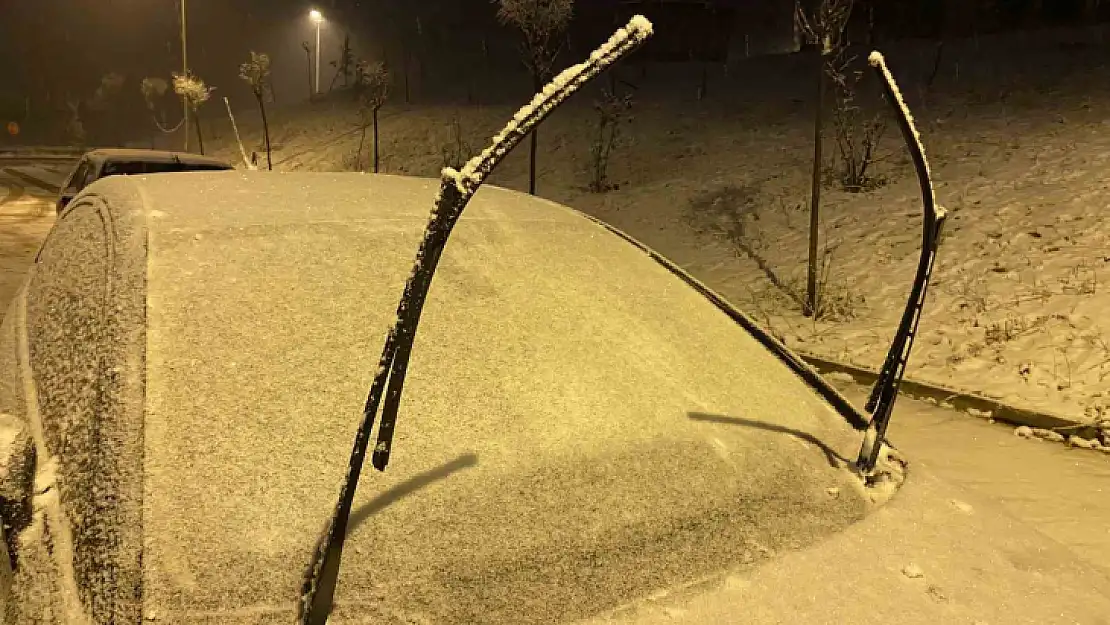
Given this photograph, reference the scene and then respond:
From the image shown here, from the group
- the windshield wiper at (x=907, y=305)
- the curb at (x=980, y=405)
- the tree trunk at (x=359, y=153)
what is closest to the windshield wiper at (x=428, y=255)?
the windshield wiper at (x=907, y=305)

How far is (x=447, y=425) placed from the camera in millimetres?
1388

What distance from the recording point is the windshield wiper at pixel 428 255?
104 cm

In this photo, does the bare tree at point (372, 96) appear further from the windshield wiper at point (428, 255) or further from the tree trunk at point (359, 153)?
the windshield wiper at point (428, 255)

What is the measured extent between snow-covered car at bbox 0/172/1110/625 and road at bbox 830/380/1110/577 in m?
1.70

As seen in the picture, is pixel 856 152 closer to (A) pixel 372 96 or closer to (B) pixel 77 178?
(B) pixel 77 178

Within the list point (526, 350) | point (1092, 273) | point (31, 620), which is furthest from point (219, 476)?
point (1092, 273)

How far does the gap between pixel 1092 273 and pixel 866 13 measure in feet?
61.9

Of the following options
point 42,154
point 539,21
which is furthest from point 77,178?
point 42,154

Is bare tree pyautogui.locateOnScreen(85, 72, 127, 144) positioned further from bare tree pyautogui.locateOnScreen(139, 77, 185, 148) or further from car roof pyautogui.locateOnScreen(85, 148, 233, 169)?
car roof pyautogui.locateOnScreen(85, 148, 233, 169)

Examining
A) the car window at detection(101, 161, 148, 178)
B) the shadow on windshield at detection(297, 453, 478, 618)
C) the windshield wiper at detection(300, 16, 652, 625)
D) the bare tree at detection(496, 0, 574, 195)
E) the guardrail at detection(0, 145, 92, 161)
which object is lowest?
the guardrail at detection(0, 145, 92, 161)

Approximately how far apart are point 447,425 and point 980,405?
488 centimetres

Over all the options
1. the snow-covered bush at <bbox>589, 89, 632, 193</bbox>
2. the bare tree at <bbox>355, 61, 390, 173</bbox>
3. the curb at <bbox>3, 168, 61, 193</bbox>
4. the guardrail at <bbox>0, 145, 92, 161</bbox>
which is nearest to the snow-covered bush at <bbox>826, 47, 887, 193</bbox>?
the snow-covered bush at <bbox>589, 89, 632, 193</bbox>

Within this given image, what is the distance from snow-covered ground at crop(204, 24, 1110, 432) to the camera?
6.09m

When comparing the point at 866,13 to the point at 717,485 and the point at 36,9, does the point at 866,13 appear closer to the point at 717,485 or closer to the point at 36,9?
the point at 717,485
